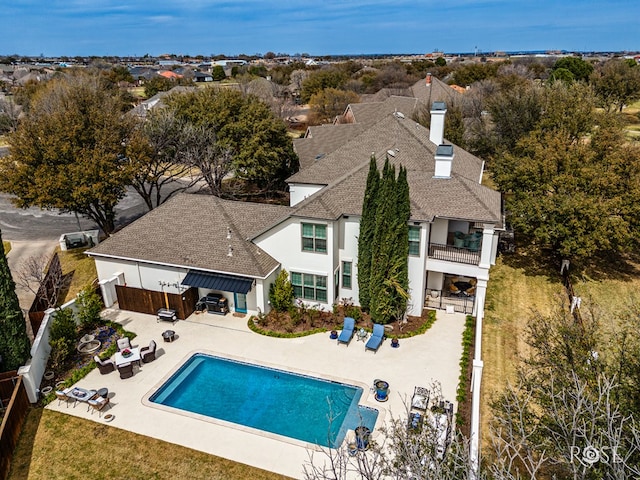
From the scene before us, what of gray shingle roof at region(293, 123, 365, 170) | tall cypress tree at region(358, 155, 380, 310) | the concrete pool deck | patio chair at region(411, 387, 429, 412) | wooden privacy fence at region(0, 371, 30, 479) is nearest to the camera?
wooden privacy fence at region(0, 371, 30, 479)

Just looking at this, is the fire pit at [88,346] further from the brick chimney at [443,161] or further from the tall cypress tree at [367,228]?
the brick chimney at [443,161]

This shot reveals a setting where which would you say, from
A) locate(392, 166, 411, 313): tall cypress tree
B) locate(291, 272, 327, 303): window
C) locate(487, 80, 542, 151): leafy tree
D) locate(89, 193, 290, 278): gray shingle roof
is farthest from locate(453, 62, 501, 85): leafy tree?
locate(291, 272, 327, 303): window

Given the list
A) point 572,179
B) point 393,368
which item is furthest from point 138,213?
point 572,179

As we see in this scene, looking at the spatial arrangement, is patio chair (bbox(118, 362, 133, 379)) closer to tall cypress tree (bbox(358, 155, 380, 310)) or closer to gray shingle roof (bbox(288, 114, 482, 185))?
tall cypress tree (bbox(358, 155, 380, 310))

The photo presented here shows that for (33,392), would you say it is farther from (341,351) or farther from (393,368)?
(393,368)

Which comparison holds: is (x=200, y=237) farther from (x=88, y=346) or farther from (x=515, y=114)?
(x=515, y=114)

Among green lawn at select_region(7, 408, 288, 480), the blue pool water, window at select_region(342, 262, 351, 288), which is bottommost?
the blue pool water
